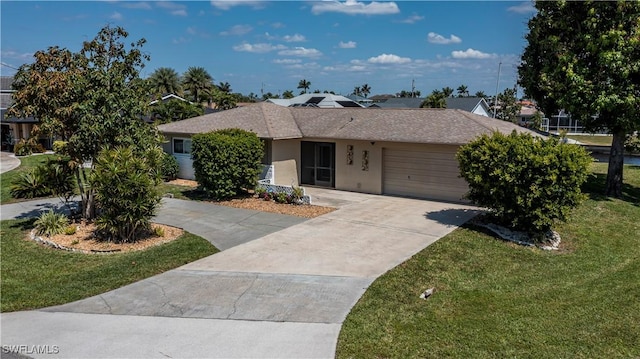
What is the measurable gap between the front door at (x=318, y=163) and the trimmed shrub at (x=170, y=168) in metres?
6.07

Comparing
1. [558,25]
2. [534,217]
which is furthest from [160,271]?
[558,25]

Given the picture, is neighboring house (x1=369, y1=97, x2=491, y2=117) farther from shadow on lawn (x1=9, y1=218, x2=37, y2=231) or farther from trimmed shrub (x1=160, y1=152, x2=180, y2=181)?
shadow on lawn (x1=9, y1=218, x2=37, y2=231)

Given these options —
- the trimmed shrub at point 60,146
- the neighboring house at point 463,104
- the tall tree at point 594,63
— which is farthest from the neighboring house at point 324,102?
the trimmed shrub at point 60,146

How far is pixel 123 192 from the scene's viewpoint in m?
11.3

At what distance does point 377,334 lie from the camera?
22.9ft

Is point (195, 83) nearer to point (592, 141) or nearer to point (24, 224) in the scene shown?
point (24, 224)

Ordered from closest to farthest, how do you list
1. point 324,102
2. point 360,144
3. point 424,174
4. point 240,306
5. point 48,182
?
point 240,306 < point 48,182 < point 424,174 < point 360,144 < point 324,102

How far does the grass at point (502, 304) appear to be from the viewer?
6.63 metres

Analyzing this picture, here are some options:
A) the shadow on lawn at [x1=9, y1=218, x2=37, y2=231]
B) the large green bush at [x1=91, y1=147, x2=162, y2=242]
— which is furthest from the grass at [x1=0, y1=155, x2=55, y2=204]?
the large green bush at [x1=91, y1=147, x2=162, y2=242]

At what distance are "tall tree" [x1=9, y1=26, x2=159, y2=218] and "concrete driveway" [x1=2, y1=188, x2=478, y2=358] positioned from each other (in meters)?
4.95

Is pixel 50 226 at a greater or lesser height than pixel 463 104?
lesser

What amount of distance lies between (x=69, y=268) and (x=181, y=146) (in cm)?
1239

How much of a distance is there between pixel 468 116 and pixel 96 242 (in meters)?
14.3

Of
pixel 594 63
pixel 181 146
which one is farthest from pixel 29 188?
pixel 594 63
